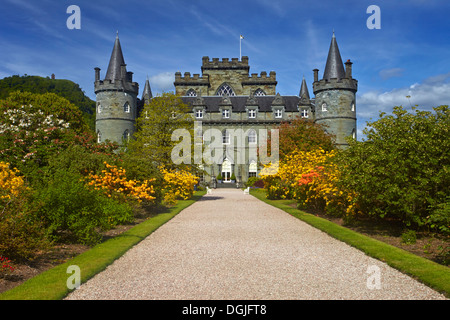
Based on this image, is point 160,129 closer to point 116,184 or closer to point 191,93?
point 116,184

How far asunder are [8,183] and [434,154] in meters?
11.4

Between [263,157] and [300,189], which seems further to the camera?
[263,157]

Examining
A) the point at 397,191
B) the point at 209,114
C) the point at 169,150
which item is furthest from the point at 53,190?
the point at 209,114

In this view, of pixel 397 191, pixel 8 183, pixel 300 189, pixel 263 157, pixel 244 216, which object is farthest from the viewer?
pixel 263 157

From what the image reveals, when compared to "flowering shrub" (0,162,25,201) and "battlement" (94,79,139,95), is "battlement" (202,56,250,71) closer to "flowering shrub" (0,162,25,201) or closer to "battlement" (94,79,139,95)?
"battlement" (94,79,139,95)

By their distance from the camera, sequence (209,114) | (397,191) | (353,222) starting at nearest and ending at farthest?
(397,191), (353,222), (209,114)

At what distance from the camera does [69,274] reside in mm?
6473

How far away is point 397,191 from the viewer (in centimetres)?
986

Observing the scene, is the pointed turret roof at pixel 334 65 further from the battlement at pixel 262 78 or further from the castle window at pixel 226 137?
the castle window at pixel 226 137

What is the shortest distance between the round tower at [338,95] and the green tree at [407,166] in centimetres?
3232

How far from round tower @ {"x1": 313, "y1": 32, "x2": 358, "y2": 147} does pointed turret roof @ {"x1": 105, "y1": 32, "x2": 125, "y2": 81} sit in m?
22.7

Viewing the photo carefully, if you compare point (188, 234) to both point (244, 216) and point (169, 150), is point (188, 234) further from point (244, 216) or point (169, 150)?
point (169, 150)

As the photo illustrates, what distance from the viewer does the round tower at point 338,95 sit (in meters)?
42.9

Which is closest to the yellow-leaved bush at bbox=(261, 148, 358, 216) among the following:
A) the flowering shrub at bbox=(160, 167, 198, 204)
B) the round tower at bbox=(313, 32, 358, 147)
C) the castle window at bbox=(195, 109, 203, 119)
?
the flowering shrub at bbox=(160, 167, 198, 204)
